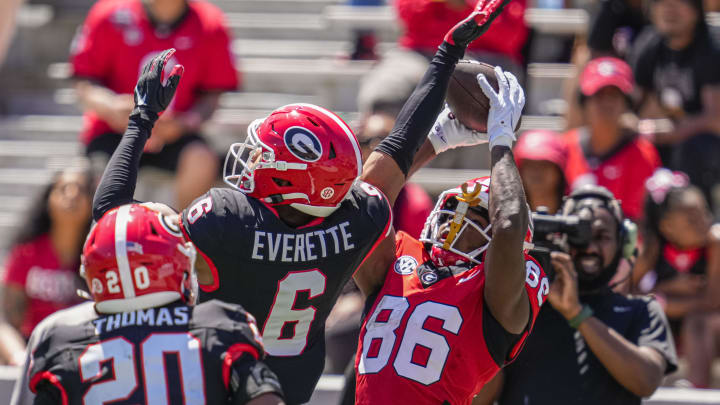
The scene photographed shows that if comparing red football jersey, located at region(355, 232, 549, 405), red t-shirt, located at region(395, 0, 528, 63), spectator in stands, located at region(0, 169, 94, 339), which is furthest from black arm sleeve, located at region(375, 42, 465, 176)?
spectator in stands, located at region(0, 169, 94, 339)

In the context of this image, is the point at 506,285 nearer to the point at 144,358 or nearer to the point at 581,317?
the point at 581,317

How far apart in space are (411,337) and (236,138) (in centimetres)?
395

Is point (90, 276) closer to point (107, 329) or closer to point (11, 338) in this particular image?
point (107, 329)

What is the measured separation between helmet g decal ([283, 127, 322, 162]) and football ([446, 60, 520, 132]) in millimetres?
593

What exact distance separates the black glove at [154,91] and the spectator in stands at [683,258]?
303cm

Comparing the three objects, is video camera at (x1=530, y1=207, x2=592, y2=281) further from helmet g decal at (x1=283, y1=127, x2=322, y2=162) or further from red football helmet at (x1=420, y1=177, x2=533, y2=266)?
helmet g decal at (x1=283, y1=127, x2=322, y2=162)

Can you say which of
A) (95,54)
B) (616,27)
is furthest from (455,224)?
(616,27)

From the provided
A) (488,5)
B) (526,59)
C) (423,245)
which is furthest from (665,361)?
(526,59)

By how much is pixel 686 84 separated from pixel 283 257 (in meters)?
3.82

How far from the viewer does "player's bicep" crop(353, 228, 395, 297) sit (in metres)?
3.55

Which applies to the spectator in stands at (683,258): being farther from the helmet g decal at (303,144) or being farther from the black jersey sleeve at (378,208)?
the helmet g decal at (303,144)

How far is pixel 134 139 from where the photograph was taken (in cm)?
348

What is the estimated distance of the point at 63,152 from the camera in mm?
7820

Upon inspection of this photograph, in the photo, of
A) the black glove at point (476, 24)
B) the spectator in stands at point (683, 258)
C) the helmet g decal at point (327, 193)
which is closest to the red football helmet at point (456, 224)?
the helmet g decal at point (327, 193)
